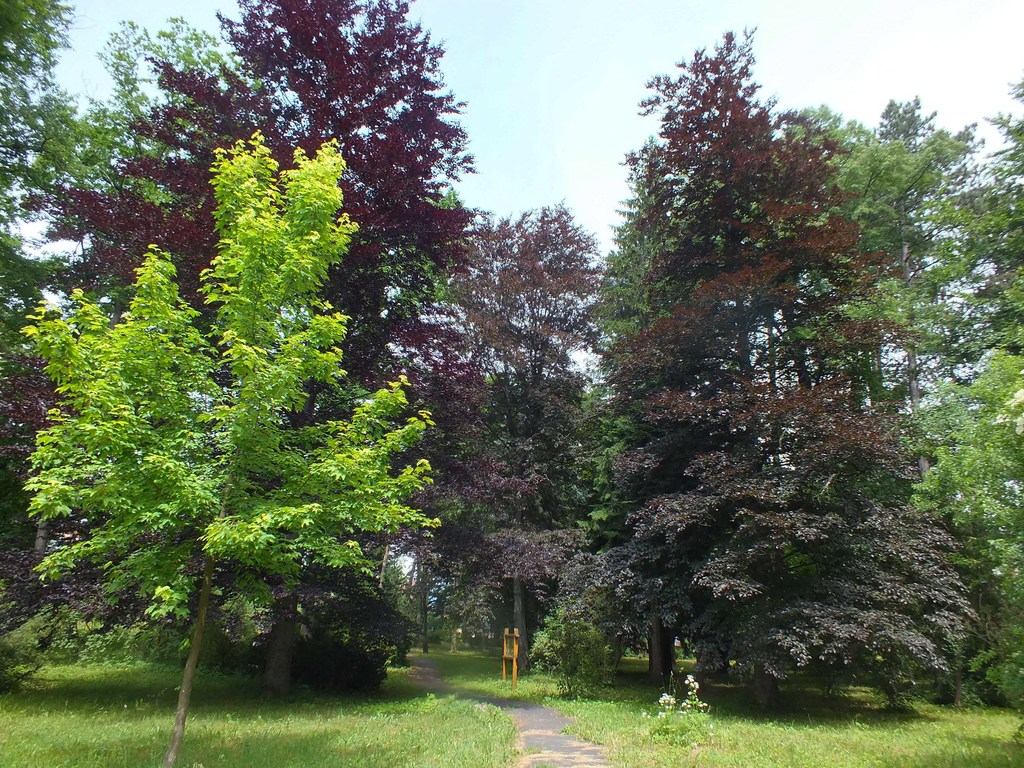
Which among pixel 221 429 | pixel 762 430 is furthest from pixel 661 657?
pixel 221 429

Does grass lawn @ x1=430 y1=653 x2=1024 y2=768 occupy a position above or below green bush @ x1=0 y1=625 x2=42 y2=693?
below

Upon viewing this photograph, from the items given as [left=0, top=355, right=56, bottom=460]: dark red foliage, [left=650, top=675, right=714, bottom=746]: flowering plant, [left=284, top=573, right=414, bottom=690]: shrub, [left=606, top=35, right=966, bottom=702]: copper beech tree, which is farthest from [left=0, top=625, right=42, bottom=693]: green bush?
[left=606, top=35, right=966, bottom=702]: copper beech tree

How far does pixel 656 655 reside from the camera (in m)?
20.2

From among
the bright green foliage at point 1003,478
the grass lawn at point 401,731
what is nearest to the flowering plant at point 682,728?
the grass lawn at point 401,731

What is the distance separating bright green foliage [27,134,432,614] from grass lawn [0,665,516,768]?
2267 millimetres

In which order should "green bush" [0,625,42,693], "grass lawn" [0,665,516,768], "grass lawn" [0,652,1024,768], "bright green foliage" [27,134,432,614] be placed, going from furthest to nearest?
"green bush" [0,625,42,693] < "grass lawn" [0,652,1024,768] < "grass lawn" [0,665,516,768] < "bright green foliage" [27,134,432,614]

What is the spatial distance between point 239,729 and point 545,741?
464cm

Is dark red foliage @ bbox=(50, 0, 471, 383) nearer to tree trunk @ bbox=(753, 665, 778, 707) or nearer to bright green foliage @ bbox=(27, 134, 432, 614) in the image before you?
bright green foliage @ bbox=(27, 134, 432, 614)

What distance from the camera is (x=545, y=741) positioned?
8773mm

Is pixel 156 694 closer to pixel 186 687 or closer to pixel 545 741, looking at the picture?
pixel 186 687

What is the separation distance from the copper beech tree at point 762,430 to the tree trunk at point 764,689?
0.05 m

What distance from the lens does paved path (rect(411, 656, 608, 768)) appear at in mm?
7248

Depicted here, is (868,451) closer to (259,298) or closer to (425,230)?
(425,230)

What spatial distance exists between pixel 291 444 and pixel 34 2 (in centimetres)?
674
